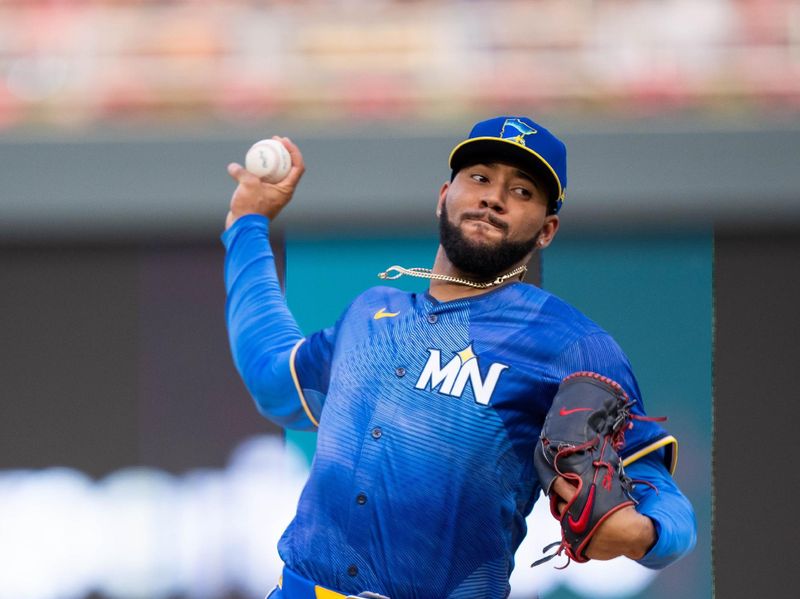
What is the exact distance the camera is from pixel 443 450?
2623 mm

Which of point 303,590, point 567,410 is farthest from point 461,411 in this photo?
point 303,590

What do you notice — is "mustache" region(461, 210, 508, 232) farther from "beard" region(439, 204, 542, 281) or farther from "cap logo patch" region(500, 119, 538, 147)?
"cap logo patch" region(500, 119, 538, 147)

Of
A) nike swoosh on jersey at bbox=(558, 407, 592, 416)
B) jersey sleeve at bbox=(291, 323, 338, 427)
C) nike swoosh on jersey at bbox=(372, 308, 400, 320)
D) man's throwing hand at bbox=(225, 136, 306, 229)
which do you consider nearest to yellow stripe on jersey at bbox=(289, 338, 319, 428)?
jersey sleeve at bbox=(291, 323, 338, 427)

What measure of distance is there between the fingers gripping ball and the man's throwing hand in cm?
109

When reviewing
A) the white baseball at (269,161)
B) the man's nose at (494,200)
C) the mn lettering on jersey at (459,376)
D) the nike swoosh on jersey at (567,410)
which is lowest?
the nike swoosh on jersey at (567,410)

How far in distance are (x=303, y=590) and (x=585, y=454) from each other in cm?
68

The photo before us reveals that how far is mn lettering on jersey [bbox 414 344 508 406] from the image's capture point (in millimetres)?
2648

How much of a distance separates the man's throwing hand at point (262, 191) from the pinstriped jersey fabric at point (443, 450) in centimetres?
69

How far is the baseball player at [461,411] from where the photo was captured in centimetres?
260

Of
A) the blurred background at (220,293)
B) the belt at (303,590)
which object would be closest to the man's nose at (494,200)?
the belt at (303,590)

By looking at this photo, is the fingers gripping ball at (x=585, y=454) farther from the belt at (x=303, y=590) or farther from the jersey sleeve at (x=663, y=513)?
the belt at (x=303, y=590)

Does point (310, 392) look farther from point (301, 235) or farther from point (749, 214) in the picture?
point (749, 214)

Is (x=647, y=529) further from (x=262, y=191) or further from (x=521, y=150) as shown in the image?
(x=262, y=191)

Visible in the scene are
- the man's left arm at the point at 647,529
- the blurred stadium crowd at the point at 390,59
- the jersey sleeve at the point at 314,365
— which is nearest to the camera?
the man's left arm at the point at 647,529
